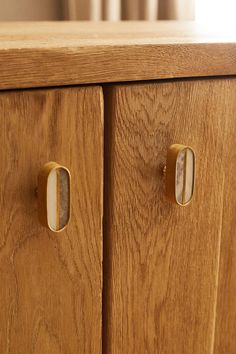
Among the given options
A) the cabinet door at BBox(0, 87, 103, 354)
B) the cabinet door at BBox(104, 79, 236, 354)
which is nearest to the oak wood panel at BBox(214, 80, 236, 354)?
the cabinet door at BBox(104, 79, 236, 354)

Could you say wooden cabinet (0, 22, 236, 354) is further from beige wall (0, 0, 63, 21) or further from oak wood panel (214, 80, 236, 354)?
beige wall (0, 0, 63, 21)

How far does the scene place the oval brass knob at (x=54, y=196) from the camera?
54 centimetres

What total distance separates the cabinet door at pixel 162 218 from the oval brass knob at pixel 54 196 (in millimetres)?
65

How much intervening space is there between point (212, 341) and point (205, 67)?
34cm

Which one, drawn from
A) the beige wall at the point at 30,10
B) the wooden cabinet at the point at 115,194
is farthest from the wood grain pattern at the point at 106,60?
the beige wall at the point at 30,10

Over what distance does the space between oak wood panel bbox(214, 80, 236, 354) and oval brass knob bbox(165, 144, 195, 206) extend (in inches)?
3.2

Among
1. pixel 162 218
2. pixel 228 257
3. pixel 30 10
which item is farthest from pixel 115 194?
pixel 30 10

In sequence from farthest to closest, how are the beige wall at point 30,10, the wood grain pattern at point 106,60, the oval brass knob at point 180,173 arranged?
1. the beige wall at point 30,10
2. the oval brass knob at point 180,173
3. the wood grain pattern at point 106,60

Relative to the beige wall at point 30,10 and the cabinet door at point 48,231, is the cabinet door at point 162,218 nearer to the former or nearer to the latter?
the cabinet door at point 48,231

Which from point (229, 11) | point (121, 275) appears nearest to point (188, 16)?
point (229, 11)

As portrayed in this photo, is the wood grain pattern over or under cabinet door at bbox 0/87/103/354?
over

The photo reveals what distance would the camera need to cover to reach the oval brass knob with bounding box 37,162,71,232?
0.54 m

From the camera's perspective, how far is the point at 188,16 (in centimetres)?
151

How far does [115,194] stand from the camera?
0.61 m
